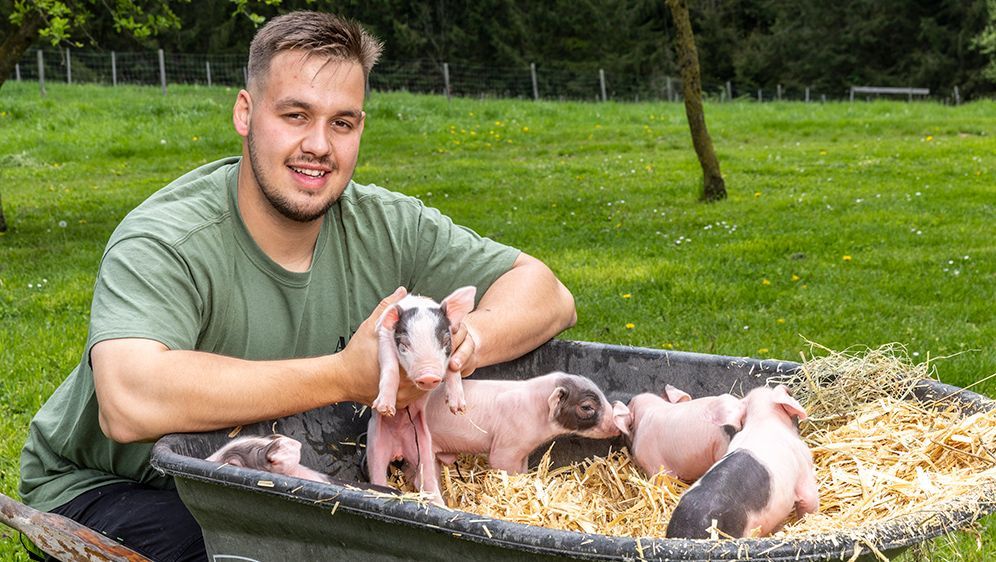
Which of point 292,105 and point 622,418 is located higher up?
point 292,105

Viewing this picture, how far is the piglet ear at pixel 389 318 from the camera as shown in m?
2.55

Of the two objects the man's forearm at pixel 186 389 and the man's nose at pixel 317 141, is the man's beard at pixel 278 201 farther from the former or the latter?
the man's forearm at pixel 186 389

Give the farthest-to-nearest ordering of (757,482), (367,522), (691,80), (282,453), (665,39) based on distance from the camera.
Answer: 1. (665,39)
2. (691,80)
3. (282,453)
4. (757,482)
5. (367,522)

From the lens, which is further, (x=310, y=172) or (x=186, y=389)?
(x=310, y=172)

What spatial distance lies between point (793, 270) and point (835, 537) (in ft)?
18.6

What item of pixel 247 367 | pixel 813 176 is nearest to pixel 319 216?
pixel 247 367

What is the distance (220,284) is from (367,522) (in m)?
1.00

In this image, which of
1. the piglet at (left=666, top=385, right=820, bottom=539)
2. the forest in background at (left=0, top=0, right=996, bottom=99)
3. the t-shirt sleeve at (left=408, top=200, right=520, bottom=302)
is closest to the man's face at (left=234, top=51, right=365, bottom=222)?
the t-shirt sleeve at (left=408, top=200, right=520, bottom=302)

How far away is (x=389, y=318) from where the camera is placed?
257cm

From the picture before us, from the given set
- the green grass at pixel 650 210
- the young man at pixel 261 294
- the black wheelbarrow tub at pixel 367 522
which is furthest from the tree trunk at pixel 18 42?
the black wheelbarrow tub at pixel 367 522

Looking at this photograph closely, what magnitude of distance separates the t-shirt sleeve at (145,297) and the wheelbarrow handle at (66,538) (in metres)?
0.41

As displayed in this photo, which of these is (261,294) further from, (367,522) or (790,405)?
(790,405)

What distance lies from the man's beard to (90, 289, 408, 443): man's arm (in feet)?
1.59

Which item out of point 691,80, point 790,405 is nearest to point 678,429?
point 790,405
